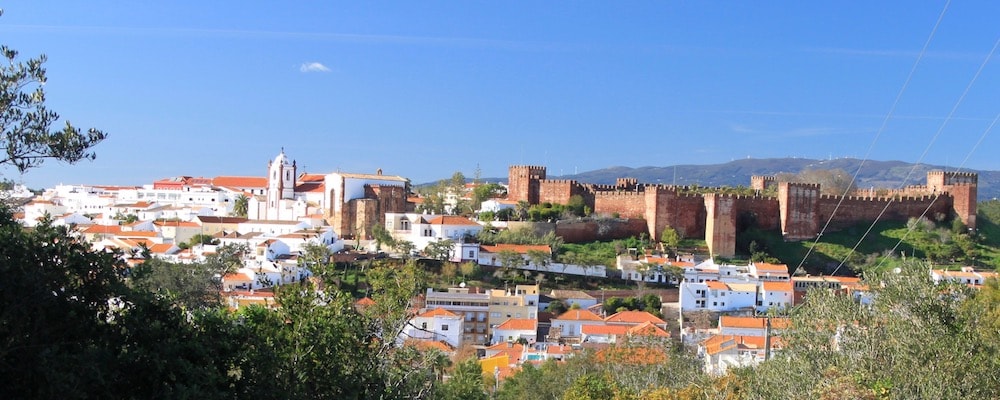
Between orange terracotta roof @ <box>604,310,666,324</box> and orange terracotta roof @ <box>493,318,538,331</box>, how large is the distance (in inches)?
87.4

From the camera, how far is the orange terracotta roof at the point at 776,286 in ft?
111

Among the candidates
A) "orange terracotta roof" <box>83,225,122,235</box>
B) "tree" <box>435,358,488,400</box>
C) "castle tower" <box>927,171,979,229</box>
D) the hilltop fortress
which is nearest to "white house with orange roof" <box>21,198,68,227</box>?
"orange terracotta roof" <box>83,225,122,235</box>

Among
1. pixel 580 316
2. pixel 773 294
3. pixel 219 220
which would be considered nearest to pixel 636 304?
pixel 580 316

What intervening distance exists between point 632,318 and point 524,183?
13.6m

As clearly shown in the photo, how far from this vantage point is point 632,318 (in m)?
31.3

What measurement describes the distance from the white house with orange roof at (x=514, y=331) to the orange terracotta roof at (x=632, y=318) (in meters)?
2.28

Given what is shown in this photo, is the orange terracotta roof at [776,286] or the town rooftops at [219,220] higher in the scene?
the town rooftops at [219,220]

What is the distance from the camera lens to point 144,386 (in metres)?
7.88

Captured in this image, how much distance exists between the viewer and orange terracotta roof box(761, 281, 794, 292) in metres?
33.8

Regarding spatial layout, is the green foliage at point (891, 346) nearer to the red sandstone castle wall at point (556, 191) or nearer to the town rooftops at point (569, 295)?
the town rooftops at point (569, 295)

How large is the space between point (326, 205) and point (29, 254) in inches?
1368

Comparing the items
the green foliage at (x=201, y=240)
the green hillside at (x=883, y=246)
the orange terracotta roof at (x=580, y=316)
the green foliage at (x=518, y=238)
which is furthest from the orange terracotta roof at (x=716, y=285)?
the green foliage at (x=201, y=240)

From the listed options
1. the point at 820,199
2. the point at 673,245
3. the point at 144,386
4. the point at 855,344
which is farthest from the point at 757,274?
the point at 144,386

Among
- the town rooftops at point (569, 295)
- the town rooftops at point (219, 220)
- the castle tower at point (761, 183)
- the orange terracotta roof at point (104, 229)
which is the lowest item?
the town rooftops at point (569, 295)
